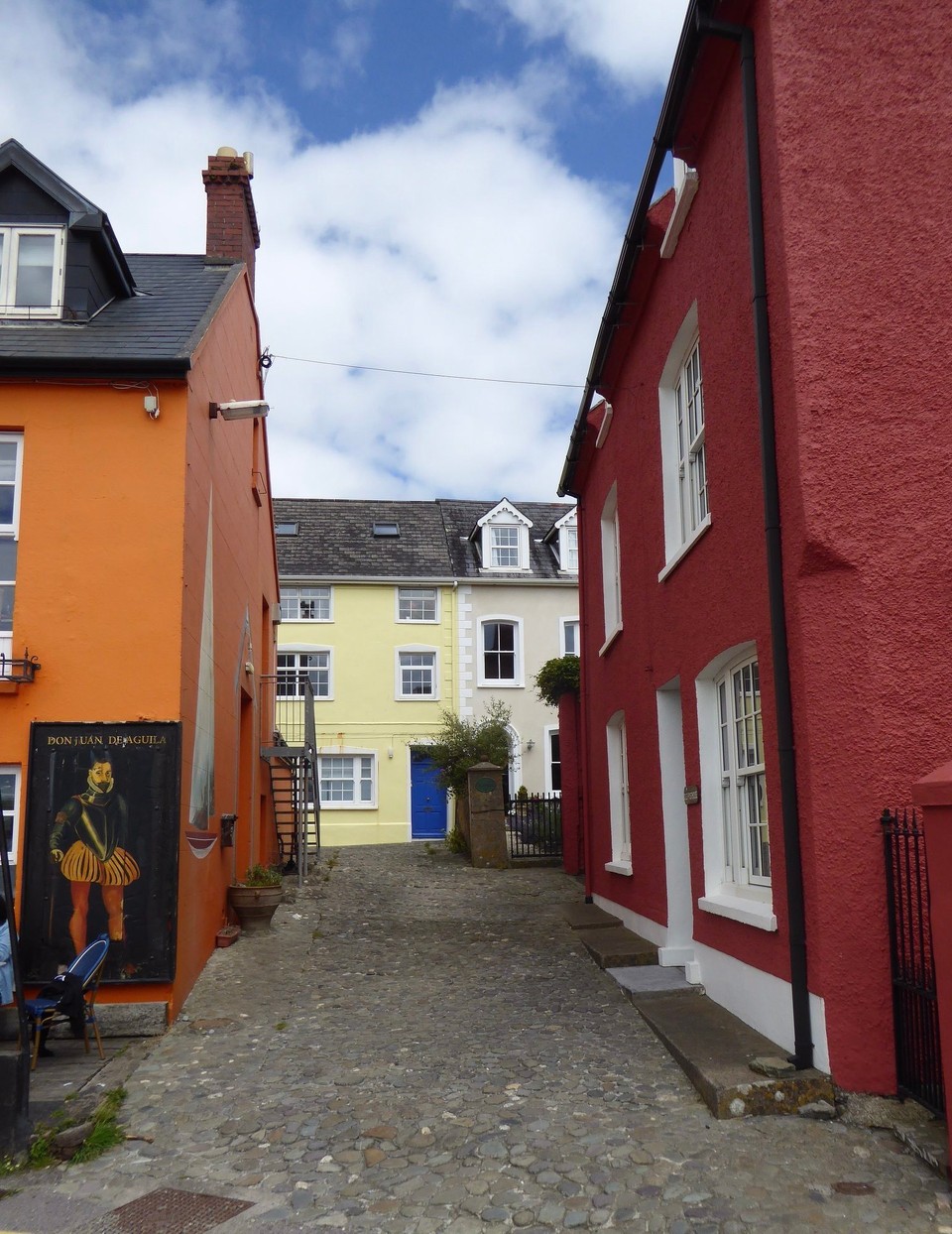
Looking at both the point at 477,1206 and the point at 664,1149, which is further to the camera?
the point at 664,1149

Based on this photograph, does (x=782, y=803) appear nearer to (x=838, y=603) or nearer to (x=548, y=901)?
(x=838, y=603)

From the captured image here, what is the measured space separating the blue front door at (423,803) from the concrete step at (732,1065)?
68.7 ft

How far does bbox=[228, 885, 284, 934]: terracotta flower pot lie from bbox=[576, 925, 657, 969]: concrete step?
346 cm

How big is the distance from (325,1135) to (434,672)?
77.4ft

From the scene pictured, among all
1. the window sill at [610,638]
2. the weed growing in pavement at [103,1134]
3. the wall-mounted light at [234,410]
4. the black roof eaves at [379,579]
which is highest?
the black roof eaves at [379,579]

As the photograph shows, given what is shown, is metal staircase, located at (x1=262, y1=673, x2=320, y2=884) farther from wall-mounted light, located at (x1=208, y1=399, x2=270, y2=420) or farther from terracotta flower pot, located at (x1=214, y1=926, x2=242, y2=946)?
wall-mounted light, located at (x1=208, y1=399, x2=270, y2=420)

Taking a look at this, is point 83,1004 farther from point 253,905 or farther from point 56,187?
point 56,187

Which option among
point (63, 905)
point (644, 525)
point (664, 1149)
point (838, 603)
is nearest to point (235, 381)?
point (644, 525)

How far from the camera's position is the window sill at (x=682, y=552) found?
27.0 feet

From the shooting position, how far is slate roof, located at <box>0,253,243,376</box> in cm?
907

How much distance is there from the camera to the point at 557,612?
99.1ft

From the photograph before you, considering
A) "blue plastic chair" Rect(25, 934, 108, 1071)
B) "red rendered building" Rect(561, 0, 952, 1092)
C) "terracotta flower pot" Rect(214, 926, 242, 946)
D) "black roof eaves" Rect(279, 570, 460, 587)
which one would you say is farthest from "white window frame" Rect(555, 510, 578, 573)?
"blue plastic chair" Rect(25, 934, 108, 1071)

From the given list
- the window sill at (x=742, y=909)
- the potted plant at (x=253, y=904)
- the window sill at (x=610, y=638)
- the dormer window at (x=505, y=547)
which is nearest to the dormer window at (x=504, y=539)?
the dormer window at (x=505, y=547)

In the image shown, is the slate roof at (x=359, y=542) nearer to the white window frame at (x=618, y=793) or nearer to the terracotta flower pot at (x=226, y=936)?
the white window frame at (x=618, y=793)
